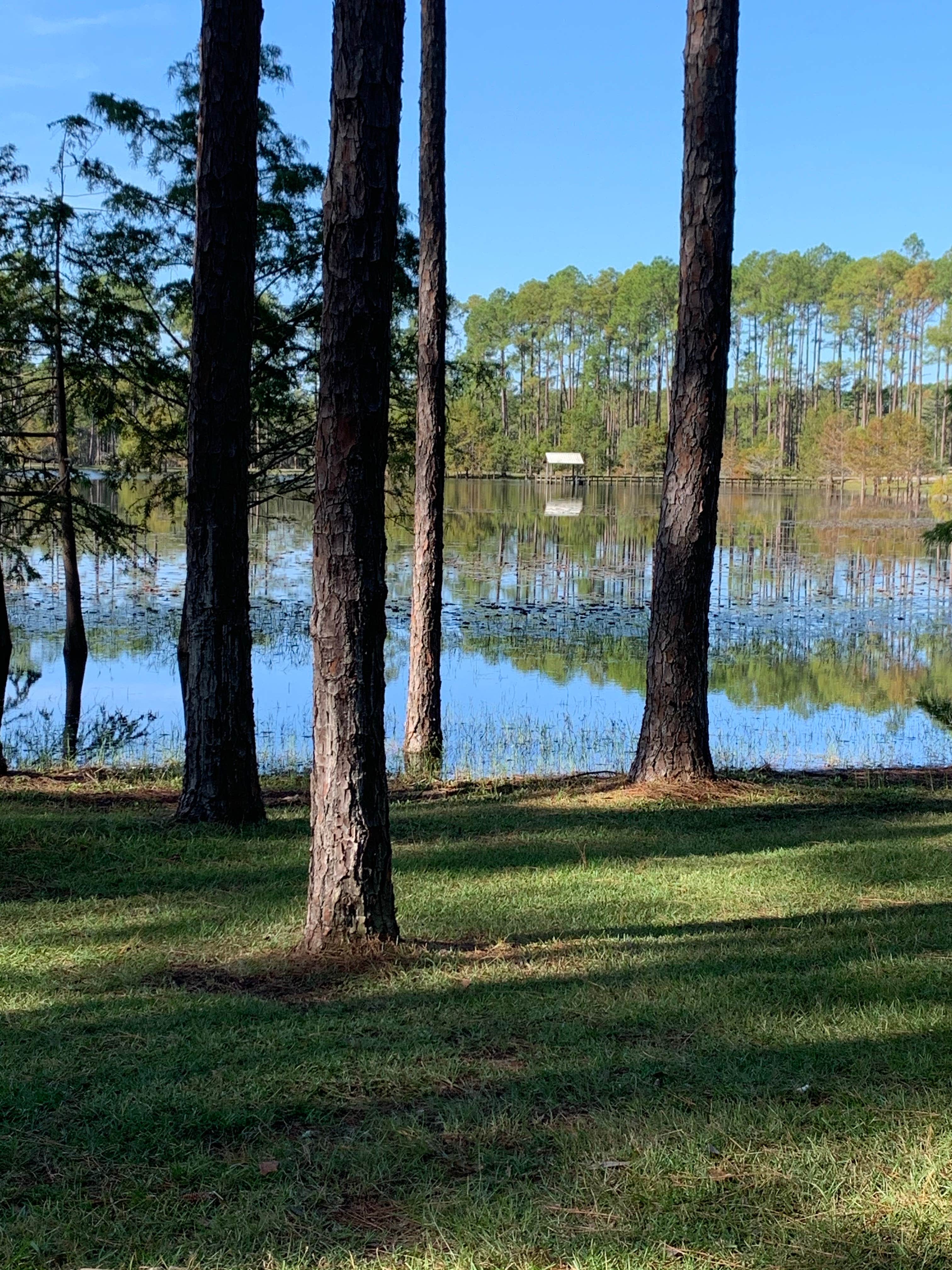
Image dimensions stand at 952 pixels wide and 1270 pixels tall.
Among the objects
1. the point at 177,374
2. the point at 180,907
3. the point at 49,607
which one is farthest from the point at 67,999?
the point at 49,607

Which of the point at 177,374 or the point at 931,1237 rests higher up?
the point at 177,374

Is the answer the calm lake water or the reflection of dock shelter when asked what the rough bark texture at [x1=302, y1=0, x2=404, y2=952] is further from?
the reflection of dock shelter

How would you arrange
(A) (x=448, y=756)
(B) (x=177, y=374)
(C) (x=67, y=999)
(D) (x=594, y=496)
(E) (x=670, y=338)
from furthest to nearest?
1. (E) (x=670, y=338)
2. (D) (x=594, y=496)
3. (B) (x=177, y=374)
4. (A) (x=448, y=756)
5. (C) (x=67, y=999)

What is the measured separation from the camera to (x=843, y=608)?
73.5ft

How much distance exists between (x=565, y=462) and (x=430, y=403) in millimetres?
72083

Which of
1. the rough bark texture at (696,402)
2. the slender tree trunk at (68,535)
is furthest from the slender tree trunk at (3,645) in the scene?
the rough bark texture at (696,402)

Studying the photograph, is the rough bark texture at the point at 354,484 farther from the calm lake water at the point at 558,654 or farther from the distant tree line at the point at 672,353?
the distant tree line at the point at 672,353

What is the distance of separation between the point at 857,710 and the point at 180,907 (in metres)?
10.8

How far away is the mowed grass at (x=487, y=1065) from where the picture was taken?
99.8 inches

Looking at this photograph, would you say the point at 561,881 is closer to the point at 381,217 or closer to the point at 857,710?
the point at 381,217

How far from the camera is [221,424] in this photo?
691 cm

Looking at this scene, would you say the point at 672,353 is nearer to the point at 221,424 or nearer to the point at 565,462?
the point at 565,462

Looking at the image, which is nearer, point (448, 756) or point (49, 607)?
point (448, 756)

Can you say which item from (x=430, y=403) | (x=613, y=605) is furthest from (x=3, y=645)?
(x=613, y=605)
